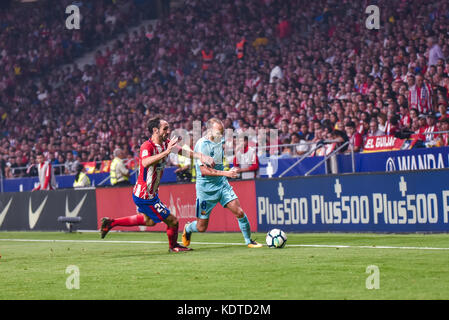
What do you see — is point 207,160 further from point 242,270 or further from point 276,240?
point 242,270

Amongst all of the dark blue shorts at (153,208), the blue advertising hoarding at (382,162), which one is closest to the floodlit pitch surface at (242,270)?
the dark blue shorts at (153,208)

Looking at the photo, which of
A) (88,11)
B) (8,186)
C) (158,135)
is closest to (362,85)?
(158,135)

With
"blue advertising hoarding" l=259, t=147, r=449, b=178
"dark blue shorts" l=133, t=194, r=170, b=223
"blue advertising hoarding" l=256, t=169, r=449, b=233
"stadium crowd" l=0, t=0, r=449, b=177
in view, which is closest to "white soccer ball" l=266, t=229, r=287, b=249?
"dark blue shorts" l=133, t=194, r=170, b=223

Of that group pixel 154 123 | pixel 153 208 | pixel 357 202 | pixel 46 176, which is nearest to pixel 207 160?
pixel 154 123

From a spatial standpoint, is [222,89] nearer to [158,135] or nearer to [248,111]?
[248,111]

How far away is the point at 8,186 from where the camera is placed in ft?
94.5

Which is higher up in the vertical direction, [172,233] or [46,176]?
[46,176]

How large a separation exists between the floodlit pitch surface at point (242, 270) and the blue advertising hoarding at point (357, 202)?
611 mm

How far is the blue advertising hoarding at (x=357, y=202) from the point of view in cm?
1517

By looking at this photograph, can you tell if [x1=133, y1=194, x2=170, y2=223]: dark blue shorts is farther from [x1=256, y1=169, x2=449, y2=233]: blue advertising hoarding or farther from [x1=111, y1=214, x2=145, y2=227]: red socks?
[x1=256, y1=169, x2=449, y2=233]: blue advertising hoarding

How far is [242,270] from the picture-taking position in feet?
32.1

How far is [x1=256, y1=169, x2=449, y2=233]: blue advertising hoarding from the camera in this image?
15.2m

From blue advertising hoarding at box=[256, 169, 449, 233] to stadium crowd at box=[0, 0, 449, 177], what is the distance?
1596 millimetres

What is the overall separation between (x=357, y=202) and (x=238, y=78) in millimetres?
12272
